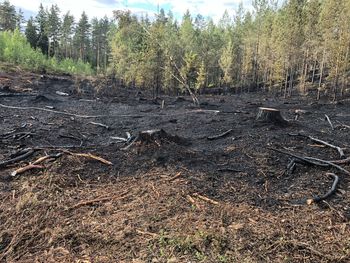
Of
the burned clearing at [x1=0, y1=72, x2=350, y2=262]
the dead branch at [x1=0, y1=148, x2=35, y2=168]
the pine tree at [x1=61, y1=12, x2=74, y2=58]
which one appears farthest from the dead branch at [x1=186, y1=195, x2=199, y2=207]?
the pine tree at [x1=61, y1=12, x2=74, y2=58]

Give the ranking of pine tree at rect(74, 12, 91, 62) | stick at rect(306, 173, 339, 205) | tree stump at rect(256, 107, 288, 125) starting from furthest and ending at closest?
pine tree at rect(74, 12, 91, 62) < tree stump at rect(256, 107, 288, 125) < stick at rect(306, 173, 339, 205)

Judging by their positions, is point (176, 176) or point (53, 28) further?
point (53, 28)

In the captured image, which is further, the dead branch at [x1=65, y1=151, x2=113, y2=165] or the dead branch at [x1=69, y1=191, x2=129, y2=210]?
the dead branch at [x1=65, y1=151, x2=113, y2=165]

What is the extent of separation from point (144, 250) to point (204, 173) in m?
2.08

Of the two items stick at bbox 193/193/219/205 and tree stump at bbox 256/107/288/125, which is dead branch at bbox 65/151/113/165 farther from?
tree stump at bbox 256/107/288/125

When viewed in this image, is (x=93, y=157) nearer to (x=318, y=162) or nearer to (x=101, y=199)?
(x=101, y=199)

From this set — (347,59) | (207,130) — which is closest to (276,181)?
(207,130)

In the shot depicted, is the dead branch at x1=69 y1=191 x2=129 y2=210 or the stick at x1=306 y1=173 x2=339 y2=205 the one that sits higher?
the stick at x1=306 y1=173 x2=339 y2=205

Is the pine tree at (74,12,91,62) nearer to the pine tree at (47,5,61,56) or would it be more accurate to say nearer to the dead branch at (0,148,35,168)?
the pine tree at (47,5,61,56)

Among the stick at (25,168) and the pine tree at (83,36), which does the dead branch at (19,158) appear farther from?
the pine tree at (83,36)

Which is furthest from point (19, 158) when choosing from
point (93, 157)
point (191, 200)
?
point (191, 200)

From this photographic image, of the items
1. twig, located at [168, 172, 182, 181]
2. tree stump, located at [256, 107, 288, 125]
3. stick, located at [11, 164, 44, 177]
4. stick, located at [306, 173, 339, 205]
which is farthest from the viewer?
tree stump, located at [256, 107, 288, 125]

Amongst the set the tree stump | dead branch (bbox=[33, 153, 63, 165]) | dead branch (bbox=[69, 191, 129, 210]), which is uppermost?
the tree stump

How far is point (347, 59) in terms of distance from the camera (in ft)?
81.5
